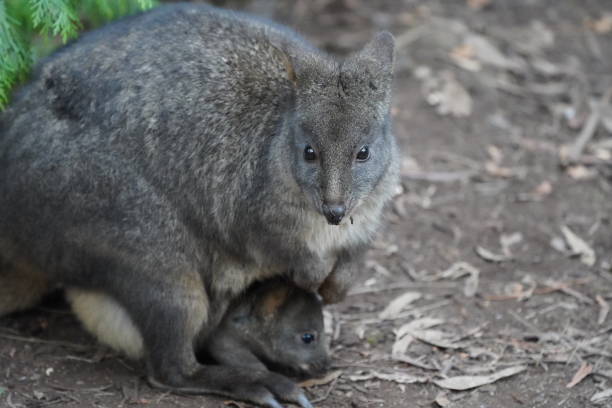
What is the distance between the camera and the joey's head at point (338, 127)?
4500 mm

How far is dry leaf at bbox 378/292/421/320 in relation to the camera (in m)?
5.95

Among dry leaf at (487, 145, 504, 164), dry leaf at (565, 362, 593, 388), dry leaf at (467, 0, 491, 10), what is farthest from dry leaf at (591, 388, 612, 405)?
dry leaf at (467, 0, 491, 10)

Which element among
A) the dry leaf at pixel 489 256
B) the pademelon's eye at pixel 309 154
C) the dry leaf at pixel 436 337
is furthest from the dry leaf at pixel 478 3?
the pademelon's eye at pixel 309 154

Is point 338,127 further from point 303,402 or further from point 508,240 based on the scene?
point 508,240

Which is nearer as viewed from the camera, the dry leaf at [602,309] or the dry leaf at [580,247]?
the dry leaf at [602,309]

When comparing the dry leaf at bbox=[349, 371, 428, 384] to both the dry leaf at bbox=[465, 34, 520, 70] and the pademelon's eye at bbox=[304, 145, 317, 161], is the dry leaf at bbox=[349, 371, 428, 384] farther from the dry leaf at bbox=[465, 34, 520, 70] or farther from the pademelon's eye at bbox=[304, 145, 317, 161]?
the dry leaf at bbox=[465, 34, 520, 70]

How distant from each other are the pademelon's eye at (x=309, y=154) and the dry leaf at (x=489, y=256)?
243 cm

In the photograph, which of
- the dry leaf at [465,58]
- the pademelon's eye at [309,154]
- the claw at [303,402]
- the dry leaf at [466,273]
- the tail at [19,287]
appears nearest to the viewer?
the pademelon's eye at [309,154]

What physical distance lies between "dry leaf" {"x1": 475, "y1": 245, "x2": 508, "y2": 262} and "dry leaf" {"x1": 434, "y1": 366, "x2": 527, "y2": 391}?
131 centimetres

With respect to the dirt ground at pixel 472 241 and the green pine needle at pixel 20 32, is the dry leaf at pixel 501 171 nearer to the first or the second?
the dirt ground at pixel 472 241

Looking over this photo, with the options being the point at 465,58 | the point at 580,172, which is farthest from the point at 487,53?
the point at 580,172

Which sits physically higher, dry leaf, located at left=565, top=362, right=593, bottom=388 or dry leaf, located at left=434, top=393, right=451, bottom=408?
dry leaf, located at left=434, top=393, right=451, bottom=408

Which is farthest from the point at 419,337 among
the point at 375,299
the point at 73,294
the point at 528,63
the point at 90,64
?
the point at 528,63

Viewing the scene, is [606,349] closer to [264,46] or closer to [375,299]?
[375,299]
